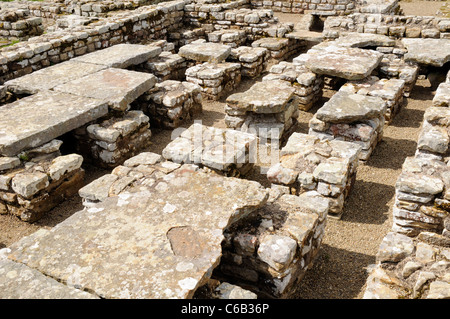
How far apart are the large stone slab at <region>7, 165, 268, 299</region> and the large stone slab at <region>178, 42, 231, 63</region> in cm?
647

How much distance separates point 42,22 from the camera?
1573 centimetres

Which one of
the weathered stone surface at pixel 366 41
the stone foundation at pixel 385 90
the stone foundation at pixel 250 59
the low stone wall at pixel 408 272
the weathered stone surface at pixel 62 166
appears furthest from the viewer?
the stone foundation at pixel 250 59

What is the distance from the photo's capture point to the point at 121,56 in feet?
33.5

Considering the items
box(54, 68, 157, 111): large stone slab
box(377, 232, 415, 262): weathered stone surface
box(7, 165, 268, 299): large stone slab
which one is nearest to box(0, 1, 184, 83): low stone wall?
box(54, 68, 157, 111): large stone slab

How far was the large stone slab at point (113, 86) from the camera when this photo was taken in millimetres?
8078

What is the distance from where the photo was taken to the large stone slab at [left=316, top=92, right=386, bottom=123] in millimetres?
7602

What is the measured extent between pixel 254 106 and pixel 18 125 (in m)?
4.36

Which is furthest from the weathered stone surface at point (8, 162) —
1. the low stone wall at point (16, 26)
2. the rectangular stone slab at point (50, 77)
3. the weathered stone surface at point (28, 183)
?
the low stone wall at point (16, 26)

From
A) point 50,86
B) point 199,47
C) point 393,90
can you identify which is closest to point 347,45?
point 393,90

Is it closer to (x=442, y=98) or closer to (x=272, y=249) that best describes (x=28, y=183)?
(x=272, y=249)

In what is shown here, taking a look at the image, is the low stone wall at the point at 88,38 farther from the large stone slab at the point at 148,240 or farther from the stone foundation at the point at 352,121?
the stone foundation at the point at 352,121

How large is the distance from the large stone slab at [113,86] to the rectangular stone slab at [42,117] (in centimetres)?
21

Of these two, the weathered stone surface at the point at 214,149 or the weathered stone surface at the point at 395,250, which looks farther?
the weathered stone surface at the point at 214,149


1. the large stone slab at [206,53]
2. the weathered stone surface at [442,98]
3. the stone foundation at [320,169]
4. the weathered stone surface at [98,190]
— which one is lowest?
the stone foundation at [320,169]
